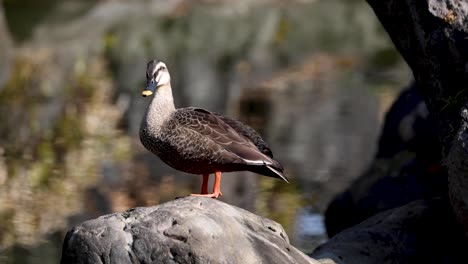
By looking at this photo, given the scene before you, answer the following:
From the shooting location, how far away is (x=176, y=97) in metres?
17.4

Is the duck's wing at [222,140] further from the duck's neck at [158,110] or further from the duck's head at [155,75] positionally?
the duck's head at [155,75]

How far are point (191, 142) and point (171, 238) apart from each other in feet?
2.74

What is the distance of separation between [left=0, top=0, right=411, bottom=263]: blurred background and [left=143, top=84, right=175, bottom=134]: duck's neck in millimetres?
3249

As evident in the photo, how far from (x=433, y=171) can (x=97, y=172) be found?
4814mm

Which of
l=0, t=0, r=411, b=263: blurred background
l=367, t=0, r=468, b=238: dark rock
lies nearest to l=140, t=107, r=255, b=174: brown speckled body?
l=367, t=0, r=468, b=238: dark rock

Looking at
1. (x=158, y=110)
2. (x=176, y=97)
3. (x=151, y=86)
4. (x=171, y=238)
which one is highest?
(x=151, y=86)

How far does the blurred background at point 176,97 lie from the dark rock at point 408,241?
2523mm

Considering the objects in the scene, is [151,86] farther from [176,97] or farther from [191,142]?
[176,97]

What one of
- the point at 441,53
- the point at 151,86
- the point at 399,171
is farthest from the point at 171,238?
the point at 399,171

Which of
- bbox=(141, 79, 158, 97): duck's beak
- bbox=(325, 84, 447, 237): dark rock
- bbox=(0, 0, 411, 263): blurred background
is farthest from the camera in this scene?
bbox=(0, 0, 411, 263): blurred background

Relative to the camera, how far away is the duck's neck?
6270mm

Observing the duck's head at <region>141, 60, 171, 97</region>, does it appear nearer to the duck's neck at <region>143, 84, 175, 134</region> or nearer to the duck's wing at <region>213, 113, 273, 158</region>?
the duck's neck at <region>143, 84, 175, 134</region>

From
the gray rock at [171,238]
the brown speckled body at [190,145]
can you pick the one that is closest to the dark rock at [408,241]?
the brown speckled body at [190,145]

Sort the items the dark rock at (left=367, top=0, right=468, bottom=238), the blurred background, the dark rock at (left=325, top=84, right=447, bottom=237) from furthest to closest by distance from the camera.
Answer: the blurred background
the dark rock at (left=325, top=84, right=447, bottom=237)
the dark rock at (left=367, top=0, right=468, bottom=238)
